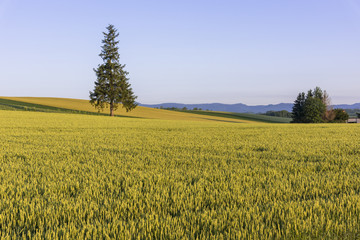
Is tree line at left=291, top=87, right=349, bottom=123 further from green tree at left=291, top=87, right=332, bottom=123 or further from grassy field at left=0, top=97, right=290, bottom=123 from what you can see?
grassy field at left=0, top=97, right=290, bottom=123

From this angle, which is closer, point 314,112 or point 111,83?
point 111,83

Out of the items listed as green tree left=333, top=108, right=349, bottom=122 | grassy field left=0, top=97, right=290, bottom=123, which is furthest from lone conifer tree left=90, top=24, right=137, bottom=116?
green tree left=333, top=108, right=349, bottom=122

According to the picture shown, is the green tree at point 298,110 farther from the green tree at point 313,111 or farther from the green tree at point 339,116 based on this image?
the green tree at point 339,116

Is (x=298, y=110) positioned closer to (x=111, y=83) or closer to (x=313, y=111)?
(x=313, y=111)

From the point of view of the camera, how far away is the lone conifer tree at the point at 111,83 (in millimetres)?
50125

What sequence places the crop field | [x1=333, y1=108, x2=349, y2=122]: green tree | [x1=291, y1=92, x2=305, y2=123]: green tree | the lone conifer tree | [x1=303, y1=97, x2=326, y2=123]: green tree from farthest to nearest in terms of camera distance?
[x1=333, y1=108, x2=349, y2=122]: green tree < [x1=291, y1=92, x2=305, y2=123]: green tree < [x1=303, y1=97, x2=326, y2=123]: green tree < the lone conifer tree < the crop field

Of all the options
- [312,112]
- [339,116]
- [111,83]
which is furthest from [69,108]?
[339,116]

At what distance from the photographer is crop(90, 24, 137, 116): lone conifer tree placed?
1973 inches

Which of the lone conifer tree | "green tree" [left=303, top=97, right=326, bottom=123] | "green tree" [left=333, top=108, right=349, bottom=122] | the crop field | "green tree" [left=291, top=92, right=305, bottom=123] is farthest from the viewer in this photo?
"green tree" [left=333, top=108, right=349, bottom=122]

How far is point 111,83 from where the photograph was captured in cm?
5109

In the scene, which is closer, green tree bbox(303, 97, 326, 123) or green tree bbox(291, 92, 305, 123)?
green tree bbox(303, 97, 326, 123)

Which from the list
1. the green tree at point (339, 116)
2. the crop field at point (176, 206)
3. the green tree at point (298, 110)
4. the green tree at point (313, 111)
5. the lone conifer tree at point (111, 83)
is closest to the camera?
the crop field at point (176, 206)

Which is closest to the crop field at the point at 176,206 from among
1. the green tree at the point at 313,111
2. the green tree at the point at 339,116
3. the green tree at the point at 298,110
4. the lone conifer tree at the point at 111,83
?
the lone conifer tree at the point at 111,83

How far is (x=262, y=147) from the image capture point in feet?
34.5
